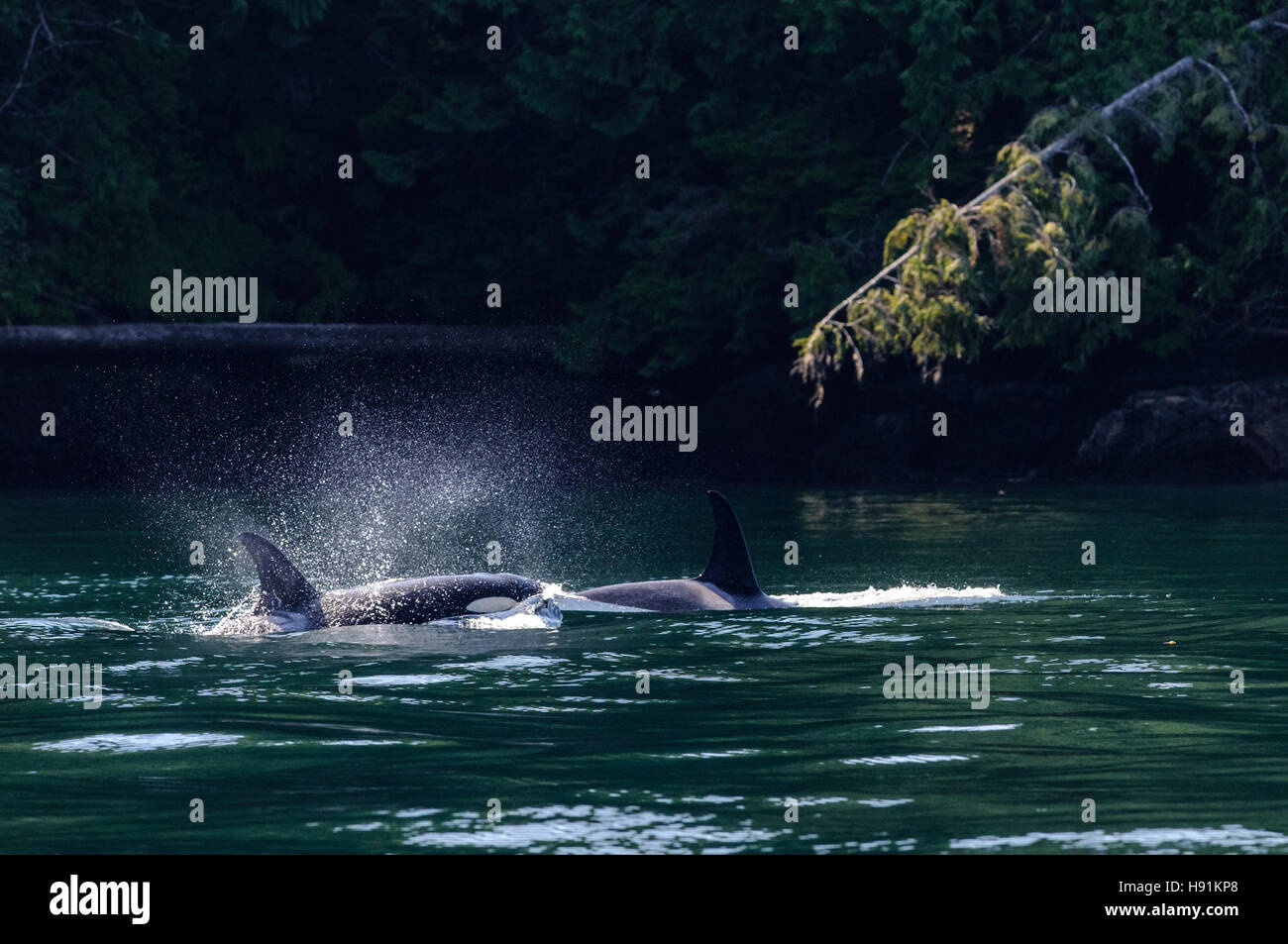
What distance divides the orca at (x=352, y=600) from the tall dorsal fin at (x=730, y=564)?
5.00ft

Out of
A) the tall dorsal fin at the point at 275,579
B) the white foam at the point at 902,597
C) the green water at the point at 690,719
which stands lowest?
the green water at the point at 690,719

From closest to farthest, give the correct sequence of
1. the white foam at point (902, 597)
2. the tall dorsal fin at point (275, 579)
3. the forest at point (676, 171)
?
the tall dorsal fin at point (275, 579)
the white foam at point (902, 597)
the forest at point (676, 171)

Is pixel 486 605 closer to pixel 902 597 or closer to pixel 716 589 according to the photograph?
pixel 716 589

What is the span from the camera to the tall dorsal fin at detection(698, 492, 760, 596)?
1470 centimetres

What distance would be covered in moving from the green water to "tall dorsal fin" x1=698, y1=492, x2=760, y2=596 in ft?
1.69

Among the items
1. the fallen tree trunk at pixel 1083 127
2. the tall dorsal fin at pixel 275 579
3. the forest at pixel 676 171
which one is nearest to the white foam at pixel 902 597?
the tall dorsal fin at pixel 275 579

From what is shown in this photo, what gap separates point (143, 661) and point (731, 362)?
2499cm

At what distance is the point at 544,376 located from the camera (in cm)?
3691

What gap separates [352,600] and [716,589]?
2.74m

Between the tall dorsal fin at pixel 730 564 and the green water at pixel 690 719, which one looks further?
the tall dorsal fin at pixel 730 564

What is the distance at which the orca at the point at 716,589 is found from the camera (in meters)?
14.7

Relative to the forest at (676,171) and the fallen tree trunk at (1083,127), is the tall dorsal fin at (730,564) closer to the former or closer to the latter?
the fallen tree trunk at (1083,127)
